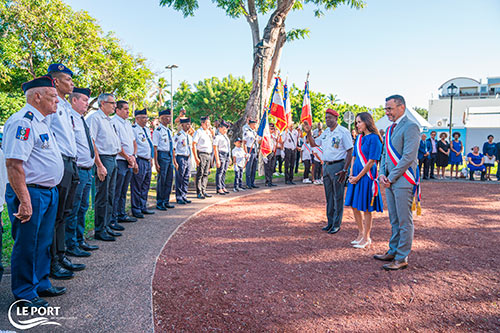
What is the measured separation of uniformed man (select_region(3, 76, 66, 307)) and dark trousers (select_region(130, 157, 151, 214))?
155 inches

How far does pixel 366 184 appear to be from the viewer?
552cm

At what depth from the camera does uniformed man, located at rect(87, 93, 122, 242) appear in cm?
567

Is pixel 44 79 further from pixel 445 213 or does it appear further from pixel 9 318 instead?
pixel 445 213

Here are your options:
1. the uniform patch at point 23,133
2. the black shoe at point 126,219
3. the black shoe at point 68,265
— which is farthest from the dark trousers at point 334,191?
the uniform patch at point 23,133

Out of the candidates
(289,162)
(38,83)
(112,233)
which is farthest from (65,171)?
(289,162)

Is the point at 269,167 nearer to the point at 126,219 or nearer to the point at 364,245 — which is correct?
the point at 126,219

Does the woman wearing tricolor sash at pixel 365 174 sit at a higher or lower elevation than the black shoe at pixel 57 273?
higher

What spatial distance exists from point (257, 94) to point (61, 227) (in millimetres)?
14984

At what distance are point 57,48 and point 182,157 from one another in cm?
1552

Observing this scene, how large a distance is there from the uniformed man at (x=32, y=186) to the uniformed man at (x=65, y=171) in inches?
17.9

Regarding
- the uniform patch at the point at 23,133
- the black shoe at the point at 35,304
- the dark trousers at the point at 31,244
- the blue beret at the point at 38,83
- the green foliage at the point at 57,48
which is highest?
the green foliage at the point at 57,48

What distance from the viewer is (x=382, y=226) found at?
7.11 meters

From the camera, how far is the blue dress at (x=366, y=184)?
5.36m

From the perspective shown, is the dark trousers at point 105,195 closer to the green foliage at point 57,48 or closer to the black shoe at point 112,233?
the black shoe at point 112,233
